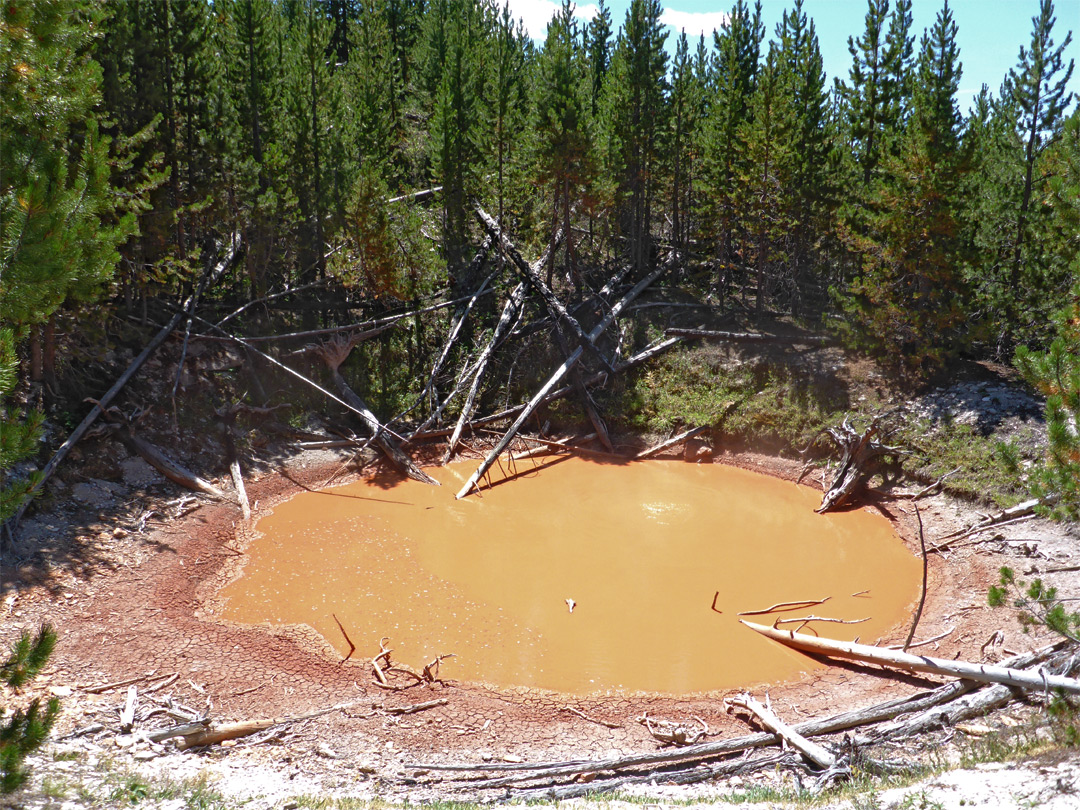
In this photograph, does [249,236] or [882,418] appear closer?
[882,418]

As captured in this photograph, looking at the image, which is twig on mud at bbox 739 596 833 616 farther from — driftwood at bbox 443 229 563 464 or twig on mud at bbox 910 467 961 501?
driftwood at bbox 443 229 563 464

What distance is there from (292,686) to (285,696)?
0.23 metres

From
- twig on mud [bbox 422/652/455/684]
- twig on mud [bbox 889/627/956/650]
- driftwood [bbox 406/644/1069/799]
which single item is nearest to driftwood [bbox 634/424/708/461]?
twig on mud [bbox 889/627/956/650]

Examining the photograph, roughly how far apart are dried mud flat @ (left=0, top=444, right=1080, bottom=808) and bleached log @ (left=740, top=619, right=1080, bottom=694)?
33 cm

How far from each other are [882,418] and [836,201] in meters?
8.31

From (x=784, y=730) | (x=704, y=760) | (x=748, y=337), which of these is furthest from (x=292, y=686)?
(x=748, y=337)

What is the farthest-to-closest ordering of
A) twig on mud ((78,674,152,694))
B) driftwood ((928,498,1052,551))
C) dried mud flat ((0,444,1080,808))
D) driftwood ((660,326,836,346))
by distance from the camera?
driftwood ((660,326,836,346)) < driftwood ((928,498,1052,551)) < twig on mud ((78,674,152,694)) < dried mud flat ((0,444,1080,808))

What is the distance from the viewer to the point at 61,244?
20.5 ft

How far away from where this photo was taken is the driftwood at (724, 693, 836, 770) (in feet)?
27.0

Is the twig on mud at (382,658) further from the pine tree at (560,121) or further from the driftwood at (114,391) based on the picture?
the pine tree at (560,121)

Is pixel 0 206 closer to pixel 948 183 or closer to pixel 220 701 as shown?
pixel 220 701

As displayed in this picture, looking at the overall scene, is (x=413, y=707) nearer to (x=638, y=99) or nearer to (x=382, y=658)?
(x=382, y=658)

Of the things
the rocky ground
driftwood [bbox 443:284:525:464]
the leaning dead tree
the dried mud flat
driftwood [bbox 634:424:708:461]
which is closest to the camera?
the rocky ground

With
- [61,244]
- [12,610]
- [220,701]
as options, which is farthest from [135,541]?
[61,244]
